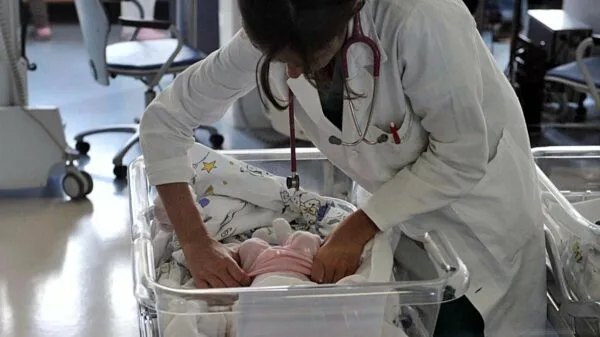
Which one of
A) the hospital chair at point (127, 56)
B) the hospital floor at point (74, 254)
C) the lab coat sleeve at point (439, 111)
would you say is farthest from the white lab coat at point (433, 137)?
the hospital chair at point (127, 56)

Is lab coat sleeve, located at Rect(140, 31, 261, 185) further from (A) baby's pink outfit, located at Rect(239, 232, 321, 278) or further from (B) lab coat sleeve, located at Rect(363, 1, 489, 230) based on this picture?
(B) lab coat sleeve, located at Rect(363, 1, 489, 230)

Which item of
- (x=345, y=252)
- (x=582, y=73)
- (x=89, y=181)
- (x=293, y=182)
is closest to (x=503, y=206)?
(x=345, y=252)

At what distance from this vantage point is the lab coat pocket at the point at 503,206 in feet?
4.64

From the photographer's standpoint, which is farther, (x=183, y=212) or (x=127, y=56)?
(x=127, y=56)

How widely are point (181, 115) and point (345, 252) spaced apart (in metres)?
0.37

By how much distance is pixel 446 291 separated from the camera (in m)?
1.26

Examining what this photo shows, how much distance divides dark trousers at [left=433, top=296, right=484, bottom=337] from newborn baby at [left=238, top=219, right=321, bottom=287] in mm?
233

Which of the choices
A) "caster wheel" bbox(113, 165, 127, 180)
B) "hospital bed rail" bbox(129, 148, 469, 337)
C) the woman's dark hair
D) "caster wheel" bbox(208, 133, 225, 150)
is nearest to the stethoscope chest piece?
"hospital bed rail" bbox(129, 148, 469, 337)

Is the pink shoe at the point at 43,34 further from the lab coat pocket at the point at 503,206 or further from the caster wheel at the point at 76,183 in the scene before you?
the lab coat pocket at the point at 503,206

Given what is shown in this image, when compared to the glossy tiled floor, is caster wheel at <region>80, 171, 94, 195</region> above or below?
above

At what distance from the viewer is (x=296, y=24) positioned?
1109 mm

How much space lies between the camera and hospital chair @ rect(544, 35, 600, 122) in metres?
3.36

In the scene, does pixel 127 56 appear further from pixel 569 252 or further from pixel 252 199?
pixel 569 252

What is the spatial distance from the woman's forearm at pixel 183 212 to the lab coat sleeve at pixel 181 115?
0.02 metres
